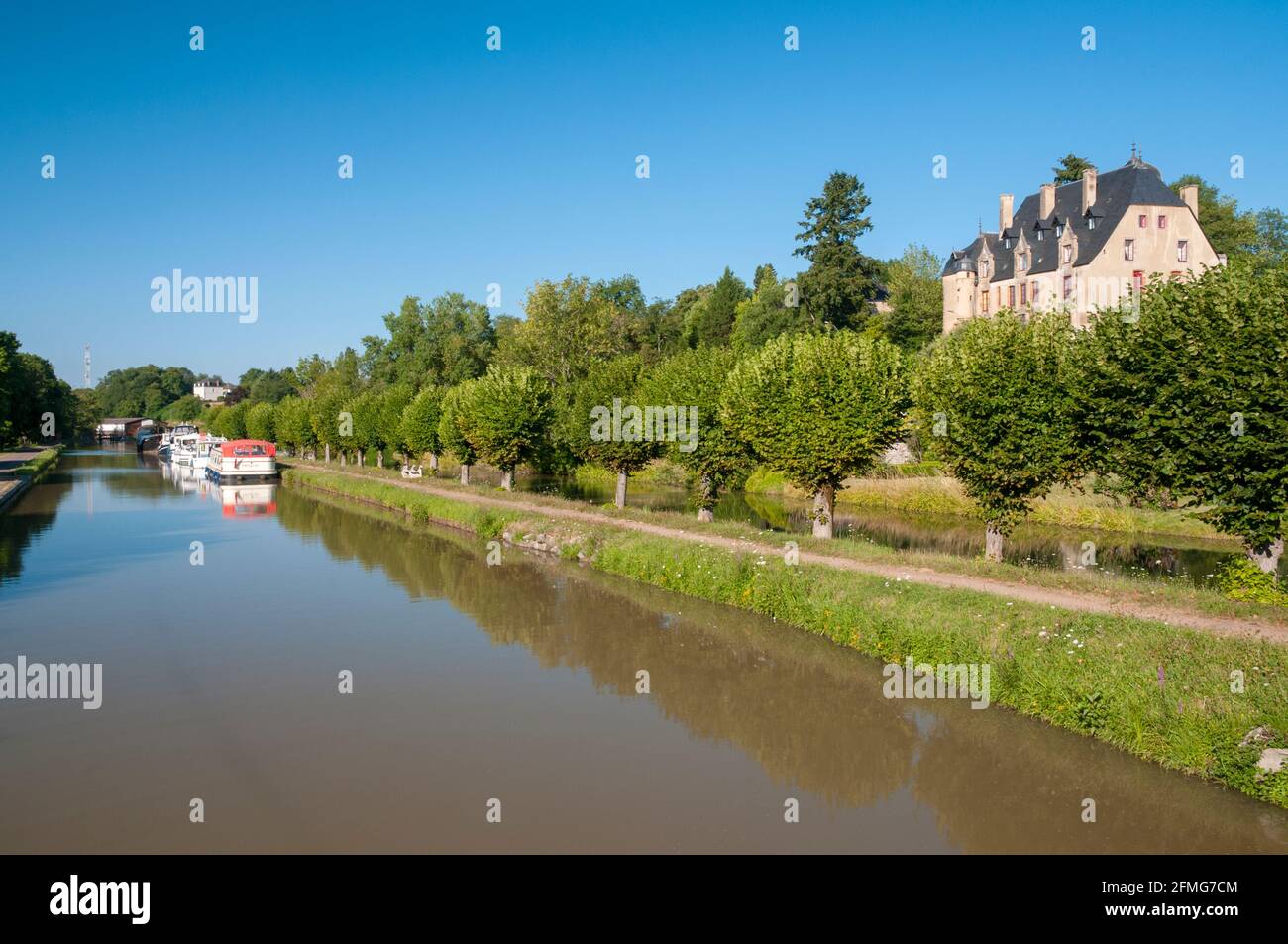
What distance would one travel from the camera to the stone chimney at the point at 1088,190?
61.3 meters

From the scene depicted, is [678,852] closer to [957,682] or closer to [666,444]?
[957,682]

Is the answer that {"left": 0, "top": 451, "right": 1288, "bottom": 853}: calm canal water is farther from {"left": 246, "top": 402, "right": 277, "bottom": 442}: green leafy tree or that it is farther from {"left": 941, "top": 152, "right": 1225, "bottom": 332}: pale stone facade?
{"left": 246, "top": 402, "right": 277, "bottom": 442}: green leafy tree

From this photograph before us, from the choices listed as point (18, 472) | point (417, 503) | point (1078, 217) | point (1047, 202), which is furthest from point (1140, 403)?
point (18, 472)

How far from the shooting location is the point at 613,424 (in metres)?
41.2

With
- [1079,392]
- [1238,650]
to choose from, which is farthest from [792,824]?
[1079,392]

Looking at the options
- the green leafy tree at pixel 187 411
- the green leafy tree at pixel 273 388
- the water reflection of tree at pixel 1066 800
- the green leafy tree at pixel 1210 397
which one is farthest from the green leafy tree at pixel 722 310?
the green leafy tree at pixel 187 411

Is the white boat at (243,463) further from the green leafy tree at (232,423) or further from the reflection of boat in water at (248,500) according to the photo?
the green leafy tree at (232,423)

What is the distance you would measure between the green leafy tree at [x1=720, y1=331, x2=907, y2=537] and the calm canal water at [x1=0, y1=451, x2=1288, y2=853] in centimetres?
685

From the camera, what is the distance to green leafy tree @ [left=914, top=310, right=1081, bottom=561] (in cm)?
2370

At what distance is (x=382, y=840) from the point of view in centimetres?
1220

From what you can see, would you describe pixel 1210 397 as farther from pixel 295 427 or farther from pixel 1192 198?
pixel 295 427

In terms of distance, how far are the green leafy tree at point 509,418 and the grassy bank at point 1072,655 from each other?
76.7ft
